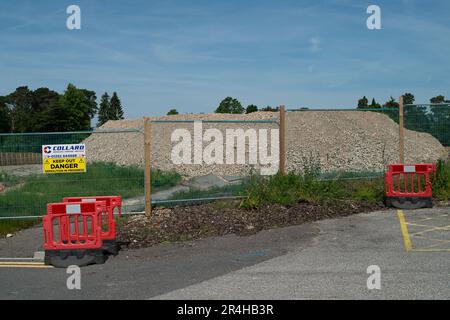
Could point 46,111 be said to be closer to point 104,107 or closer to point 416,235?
point 104,107

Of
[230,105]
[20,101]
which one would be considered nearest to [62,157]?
[230,105]

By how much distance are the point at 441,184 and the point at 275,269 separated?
7.44m

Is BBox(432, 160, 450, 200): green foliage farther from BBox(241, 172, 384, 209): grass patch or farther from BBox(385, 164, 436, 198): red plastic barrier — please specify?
BBox(241, 172, 384, 209): grass patch

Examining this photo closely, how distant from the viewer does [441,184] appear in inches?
495

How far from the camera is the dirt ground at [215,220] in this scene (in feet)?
31.1

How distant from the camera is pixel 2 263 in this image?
809cm

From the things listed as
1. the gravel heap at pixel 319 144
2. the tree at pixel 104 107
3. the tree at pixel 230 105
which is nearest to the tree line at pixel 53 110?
the tree at pixel 104 107

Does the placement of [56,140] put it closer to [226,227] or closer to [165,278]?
[226,227]

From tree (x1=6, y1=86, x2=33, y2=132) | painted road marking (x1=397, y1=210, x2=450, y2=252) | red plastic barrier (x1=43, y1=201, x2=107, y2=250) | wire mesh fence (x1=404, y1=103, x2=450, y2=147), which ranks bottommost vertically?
painted road marking (x1=397, y1=210, x2=450, y2=252)

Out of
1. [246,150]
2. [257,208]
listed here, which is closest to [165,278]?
[257,208]

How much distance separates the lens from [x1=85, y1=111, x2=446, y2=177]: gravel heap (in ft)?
60.6

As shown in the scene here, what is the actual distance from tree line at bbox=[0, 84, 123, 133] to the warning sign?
46.6m

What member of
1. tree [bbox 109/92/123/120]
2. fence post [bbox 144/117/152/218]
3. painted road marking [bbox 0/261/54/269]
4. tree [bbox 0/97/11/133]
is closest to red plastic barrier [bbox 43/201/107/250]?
painted road marking [bbox 0/261/54/269]
